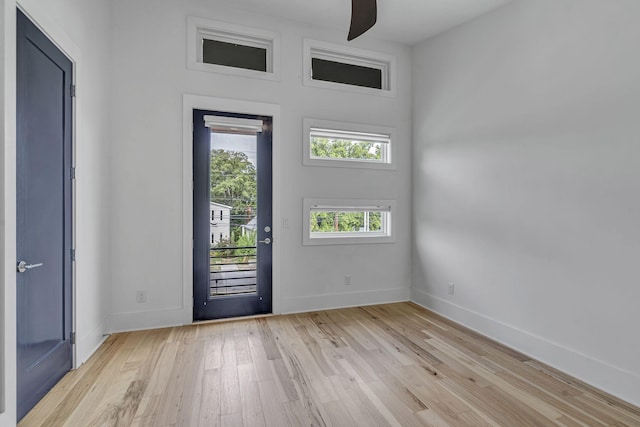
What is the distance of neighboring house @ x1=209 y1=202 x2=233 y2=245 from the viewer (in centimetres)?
342

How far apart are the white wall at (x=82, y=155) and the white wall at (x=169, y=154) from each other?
159mm

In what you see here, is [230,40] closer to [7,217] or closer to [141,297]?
[7,217]

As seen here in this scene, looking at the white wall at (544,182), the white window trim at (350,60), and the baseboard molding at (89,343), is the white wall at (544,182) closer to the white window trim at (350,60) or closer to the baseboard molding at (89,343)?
the white window trim at (350,60)

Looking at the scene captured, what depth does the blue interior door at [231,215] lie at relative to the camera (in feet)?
11.1

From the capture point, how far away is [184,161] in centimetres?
330

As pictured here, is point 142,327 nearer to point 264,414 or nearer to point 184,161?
point 184,161

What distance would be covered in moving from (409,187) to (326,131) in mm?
1342

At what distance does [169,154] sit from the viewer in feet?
10.7

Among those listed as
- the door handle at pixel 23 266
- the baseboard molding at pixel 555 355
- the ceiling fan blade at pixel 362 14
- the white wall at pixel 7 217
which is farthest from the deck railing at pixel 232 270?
the ceiling fan blade at pixel 362 14

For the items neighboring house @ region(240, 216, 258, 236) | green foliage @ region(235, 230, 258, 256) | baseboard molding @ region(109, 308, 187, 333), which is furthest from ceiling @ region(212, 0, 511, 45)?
baseboard molding @ region(109, 308, 187, 333)

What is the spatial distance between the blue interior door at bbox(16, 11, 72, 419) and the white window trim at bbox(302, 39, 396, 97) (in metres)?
2.32

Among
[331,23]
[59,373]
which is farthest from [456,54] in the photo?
[59,373]

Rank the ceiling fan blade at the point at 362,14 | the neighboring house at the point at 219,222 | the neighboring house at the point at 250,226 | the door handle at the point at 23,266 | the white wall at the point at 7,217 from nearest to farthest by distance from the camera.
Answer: the white wall at the point at 7,217
the door handle at the point at 23,266
the ceiling fan blade at the point at 362,14
the neighboring house at the point at 219,222
the neighboring house at the point at 250,226

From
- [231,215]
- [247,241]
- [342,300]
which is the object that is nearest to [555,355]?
[342,300]
